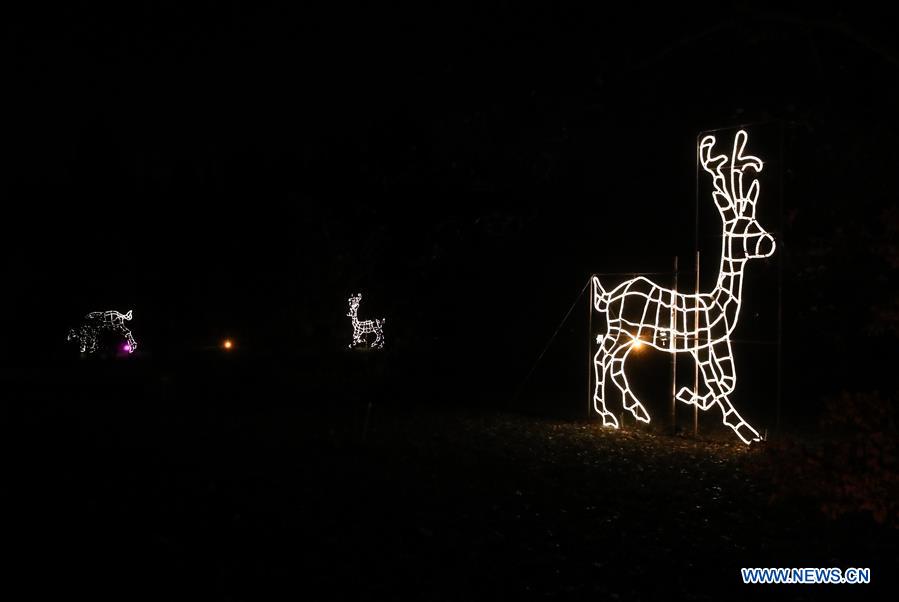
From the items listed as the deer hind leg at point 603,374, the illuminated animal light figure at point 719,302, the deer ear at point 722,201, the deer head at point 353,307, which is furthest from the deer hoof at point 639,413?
the deer head at point 353,307

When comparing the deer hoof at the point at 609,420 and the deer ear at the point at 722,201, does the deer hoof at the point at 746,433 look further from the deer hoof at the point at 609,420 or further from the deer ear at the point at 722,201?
the deer ear at the point at 722,201

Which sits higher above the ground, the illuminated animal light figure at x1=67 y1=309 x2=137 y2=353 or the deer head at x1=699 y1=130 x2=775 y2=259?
the deer head at x1=699 y1=130 x2=775 y2=259

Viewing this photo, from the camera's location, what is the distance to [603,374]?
40.8ft

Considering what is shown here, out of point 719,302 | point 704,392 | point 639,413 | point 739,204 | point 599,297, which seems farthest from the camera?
point 639,413

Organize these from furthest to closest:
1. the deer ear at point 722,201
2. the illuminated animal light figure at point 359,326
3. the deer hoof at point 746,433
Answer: the illuminated animal light figure at point 359,326
the deer ear at point 722,201
the deer hoof at point 746,433

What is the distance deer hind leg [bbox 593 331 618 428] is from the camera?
12.3 meters

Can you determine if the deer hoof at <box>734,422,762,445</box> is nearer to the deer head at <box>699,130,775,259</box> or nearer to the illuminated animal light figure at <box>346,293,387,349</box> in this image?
the deer head at <box>699,130,775,259</box>

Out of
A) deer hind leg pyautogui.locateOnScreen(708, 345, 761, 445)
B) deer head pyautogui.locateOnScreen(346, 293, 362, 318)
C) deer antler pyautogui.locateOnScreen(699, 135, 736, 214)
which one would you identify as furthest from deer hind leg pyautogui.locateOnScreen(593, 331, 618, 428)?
deer head pyautogui.locateOnScreen(346, 293, 362, 318)

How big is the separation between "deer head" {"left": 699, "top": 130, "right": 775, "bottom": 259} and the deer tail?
2210mm

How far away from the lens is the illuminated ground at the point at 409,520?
511cm

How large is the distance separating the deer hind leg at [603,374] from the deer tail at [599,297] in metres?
0.43

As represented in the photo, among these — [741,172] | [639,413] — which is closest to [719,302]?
[741,172]

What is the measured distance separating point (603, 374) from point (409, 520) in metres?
6.49

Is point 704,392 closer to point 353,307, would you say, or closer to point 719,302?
point 719,302
